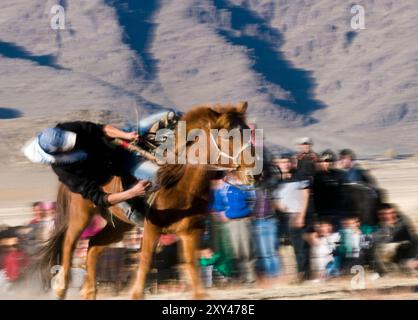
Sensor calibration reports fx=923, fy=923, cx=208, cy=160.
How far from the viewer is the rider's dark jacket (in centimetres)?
696

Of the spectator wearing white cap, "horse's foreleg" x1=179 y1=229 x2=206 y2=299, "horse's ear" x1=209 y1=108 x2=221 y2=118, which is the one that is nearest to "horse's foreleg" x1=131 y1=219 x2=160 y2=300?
"horse's foreleg" x1=179 y1=229 x2=206 y2=299

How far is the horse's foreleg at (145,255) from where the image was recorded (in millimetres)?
6973

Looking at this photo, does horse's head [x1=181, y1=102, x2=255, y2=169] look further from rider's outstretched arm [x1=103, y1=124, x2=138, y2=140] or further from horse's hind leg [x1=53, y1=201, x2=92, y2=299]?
horse's hind leg [x1=53, y1=201, x2=92, y2=299]

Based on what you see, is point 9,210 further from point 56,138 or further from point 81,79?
point 81,79

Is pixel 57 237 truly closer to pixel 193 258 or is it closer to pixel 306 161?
pixel 193 258

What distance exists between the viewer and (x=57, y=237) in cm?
749

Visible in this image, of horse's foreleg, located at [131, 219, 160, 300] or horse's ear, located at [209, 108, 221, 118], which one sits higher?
horse's ear, located at [209, 108, 221, 118]

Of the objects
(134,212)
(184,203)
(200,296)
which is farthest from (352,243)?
(134,212)

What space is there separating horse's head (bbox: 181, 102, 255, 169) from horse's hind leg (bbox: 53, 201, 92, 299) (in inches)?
38.0

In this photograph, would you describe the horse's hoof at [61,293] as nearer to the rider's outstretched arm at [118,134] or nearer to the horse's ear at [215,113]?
the rider's outstretched arm at [118,134]

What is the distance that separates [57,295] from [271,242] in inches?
72.7

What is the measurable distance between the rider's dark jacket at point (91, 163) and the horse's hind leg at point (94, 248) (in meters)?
0.53

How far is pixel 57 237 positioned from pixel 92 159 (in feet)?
2.67

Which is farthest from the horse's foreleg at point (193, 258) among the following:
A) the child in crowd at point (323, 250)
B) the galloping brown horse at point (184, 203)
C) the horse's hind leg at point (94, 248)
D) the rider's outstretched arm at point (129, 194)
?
the child in crowd at point (323, 250)
